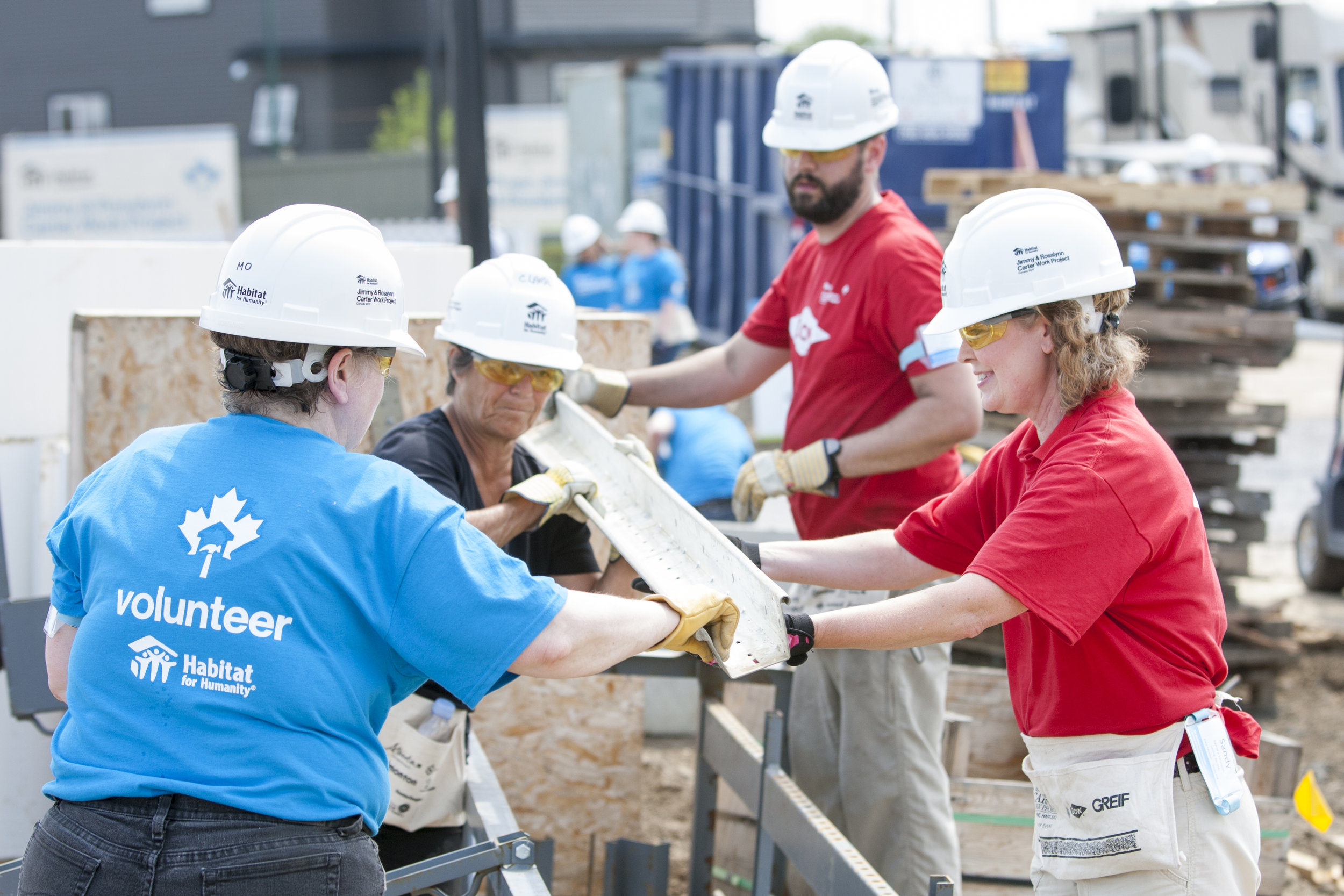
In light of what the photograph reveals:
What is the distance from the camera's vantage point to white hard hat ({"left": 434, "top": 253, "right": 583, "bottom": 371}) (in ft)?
11.1

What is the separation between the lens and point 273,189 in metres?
22.7

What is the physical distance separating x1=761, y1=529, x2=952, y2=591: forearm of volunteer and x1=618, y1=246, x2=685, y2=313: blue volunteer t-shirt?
298 inches

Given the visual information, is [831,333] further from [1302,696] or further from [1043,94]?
[1043,94]

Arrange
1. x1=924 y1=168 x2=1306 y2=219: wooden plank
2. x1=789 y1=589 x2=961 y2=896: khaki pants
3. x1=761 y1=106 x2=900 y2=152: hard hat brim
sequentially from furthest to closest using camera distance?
x1=924 y1=168 x2=1306 y2=219: wooden plank, x1=761 y1=106 x2=900 y2=152: hard hat brim, x1=789 y1=589 x2=961 y2=896: khaki pants

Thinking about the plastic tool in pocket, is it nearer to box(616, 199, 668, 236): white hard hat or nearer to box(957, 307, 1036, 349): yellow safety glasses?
box(957, 307, 1036, 349): yellow safety glasses

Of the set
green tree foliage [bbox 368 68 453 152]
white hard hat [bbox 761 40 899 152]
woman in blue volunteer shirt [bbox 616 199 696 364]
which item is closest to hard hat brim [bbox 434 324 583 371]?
white hard hat [bbox 761 40 899 152]

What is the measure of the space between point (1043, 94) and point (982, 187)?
213 inches

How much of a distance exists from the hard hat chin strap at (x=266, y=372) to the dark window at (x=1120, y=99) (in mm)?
21141

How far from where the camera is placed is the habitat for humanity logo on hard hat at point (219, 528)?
75.4 inches

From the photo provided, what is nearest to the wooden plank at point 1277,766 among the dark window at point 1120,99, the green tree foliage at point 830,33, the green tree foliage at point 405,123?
the dark window at point 1120,99

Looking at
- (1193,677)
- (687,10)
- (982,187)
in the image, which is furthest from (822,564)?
(687,10)

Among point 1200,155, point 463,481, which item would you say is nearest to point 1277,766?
point 463,481

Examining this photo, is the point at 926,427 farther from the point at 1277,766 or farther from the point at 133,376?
the point at 133,376

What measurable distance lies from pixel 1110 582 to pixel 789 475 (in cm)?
159
